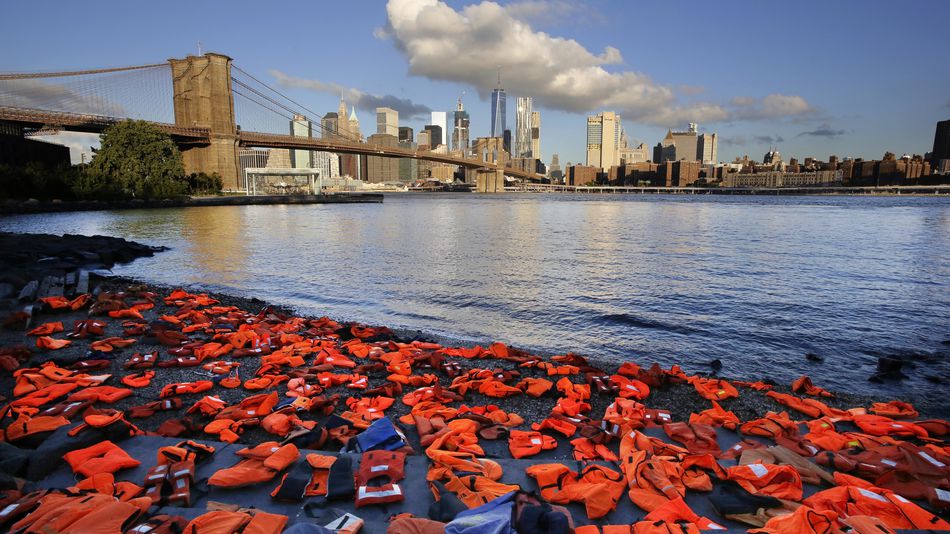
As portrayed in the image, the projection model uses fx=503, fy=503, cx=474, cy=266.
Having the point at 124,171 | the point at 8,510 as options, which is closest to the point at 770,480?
the point at 8,510

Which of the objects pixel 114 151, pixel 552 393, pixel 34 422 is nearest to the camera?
pixel 34 422

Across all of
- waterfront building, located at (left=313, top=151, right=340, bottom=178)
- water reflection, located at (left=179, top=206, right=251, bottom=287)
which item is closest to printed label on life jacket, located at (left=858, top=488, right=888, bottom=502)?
water reflection, located at (left=179, top=206, right=251, bottom=287)

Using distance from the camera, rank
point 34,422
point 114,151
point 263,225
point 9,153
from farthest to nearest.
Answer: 1. point 114,151
2. point 9,153
3. point 263,225
4. point 34,422

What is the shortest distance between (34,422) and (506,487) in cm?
384

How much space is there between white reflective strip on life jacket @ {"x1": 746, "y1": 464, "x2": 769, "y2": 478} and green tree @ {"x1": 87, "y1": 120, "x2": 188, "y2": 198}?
5477 cm

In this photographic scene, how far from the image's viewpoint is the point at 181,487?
10.4ft

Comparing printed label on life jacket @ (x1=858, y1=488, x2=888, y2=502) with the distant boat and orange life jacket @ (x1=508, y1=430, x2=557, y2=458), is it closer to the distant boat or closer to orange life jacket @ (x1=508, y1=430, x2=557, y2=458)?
orange life jacket @ (x1=508, y1=430, x2=557, y2=458)

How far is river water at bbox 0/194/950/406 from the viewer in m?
8.15

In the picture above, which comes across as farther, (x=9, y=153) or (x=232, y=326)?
(x=9, y=153)

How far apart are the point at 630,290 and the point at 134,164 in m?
51.8

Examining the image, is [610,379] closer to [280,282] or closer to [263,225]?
[280,282]

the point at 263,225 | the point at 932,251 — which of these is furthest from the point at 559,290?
the point at 263,225

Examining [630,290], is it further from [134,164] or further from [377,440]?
[134,164]

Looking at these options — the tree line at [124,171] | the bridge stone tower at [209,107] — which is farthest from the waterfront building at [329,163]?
the tree line at [124,171]
